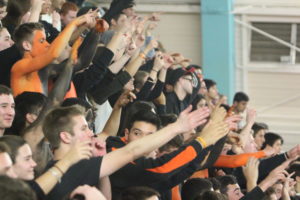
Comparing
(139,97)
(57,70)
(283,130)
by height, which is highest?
(57,70)

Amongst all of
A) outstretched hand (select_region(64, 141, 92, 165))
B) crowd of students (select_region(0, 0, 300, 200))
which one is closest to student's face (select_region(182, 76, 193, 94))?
crowd of students (select_region(0, 0, 300, 200))

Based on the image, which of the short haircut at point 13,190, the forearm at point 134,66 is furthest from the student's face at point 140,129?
the forearm at point 134,66

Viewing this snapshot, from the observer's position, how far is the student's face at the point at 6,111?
567 centimetres

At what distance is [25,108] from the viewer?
601 centimetres

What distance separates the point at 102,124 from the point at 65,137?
2786 millimetres

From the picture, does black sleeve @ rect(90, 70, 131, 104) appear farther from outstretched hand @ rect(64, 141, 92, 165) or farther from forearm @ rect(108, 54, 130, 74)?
outstretched hand @ rect(64, 141, 92, 165)

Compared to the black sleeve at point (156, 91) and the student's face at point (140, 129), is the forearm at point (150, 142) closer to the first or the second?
the student's face at point (140, 129)

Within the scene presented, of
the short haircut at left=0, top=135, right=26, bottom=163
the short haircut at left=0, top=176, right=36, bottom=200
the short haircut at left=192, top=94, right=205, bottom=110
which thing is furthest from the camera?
the short haircut at left=192, top=94, right=205, bottom=110

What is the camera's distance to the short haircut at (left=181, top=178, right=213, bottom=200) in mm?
6742

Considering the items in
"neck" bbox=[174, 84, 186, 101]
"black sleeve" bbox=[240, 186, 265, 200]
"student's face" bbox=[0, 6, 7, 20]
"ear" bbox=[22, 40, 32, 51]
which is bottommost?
"black sleeve" bbox=[240, 186, 265, 200]

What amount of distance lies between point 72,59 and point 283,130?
7978 mm

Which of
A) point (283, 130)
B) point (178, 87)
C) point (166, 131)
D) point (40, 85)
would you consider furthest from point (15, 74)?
point (283, 130)

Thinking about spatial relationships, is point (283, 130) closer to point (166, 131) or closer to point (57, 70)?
point (57, 70)

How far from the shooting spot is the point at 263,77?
1455 cm
